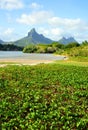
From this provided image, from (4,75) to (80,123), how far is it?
63.4 feet

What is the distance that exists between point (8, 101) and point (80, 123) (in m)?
6.74

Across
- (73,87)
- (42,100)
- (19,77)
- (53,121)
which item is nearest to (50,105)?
(42,100)

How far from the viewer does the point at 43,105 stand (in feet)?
69.8

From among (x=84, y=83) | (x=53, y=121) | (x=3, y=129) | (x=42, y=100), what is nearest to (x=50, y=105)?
(x=42, y=100)

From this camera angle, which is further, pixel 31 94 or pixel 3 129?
pixel 31 94

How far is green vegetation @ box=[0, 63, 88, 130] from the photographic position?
17.7 m

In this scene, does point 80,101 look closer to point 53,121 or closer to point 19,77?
point 53,121

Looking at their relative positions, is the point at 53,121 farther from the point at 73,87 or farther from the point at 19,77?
the point at 19,77

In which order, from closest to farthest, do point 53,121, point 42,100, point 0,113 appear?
point 53,121 → point 0,113 → point 42,100

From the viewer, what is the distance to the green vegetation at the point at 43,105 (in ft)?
58.1

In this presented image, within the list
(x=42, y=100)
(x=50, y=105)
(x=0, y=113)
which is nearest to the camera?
(x=0, y=113)

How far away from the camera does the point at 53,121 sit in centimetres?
1819

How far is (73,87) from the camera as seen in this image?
29.2 metres

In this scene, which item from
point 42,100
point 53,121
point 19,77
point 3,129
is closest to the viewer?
point 3,129
